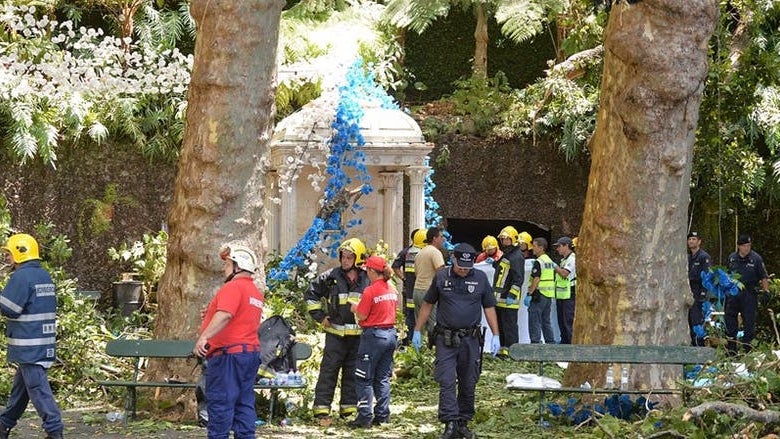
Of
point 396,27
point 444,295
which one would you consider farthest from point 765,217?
point 444,295

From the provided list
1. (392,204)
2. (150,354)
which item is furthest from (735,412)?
(392,204)

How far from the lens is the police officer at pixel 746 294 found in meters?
16.9

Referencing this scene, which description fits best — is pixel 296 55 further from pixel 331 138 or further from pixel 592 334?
pixel 592 334

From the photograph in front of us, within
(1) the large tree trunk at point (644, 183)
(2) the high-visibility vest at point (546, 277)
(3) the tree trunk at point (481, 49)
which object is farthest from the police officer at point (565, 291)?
(3) the tree trunk at point (481, 49)

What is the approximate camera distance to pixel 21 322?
9.55m

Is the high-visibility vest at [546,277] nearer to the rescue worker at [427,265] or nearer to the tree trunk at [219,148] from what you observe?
the rescue worker at [427,265]

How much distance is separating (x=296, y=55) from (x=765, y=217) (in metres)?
8.40

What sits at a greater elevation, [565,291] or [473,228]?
[473,228]

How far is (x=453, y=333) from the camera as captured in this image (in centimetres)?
1028

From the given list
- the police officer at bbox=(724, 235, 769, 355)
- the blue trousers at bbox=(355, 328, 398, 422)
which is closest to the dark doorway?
the police officer at bbox=(724, 235, 769, 355)

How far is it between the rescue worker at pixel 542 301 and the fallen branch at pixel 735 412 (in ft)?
26.8

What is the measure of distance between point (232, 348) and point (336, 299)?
2533mm

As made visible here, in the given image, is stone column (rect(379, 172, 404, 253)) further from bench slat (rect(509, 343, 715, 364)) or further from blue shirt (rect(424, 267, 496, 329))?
bench slat (rect(509, 343, 715, 364))

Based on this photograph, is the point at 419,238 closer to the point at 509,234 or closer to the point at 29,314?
the point at 509,234
